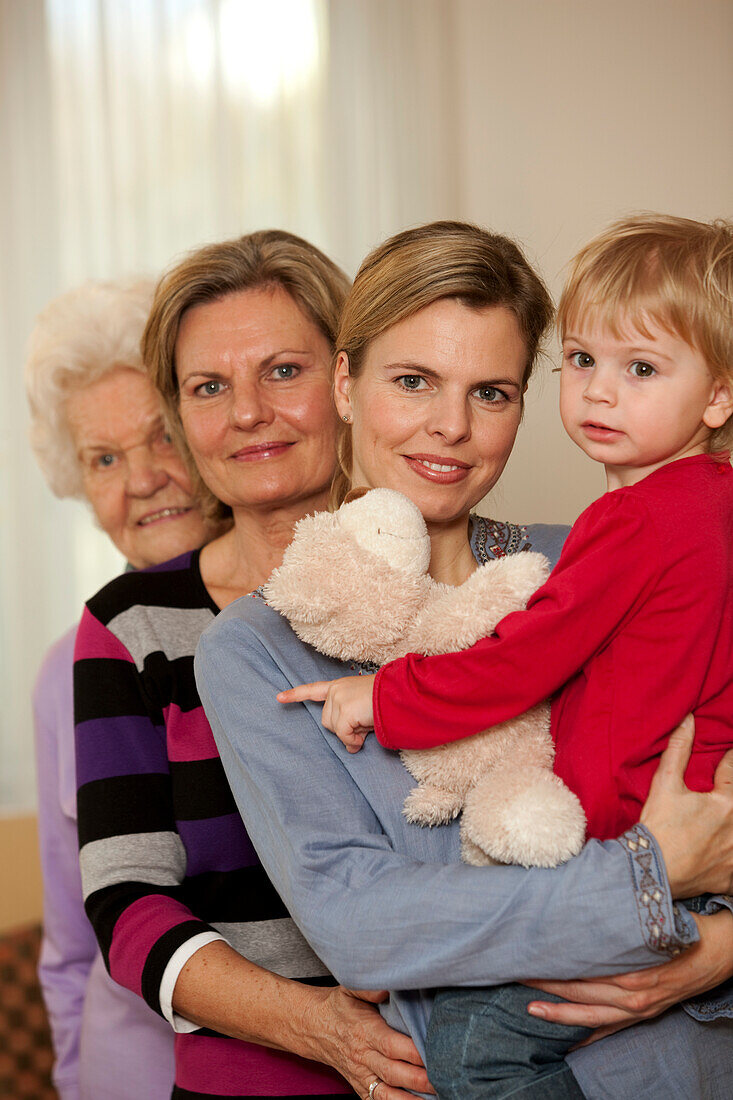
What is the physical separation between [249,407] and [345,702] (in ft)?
2.33

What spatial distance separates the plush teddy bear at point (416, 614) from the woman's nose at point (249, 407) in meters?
0.55

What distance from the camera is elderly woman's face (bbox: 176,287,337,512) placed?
1.74 m

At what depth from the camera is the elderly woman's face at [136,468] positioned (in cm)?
214

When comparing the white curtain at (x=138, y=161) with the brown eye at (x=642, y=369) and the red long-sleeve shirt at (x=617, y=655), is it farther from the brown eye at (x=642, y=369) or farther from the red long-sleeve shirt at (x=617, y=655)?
the red long-sleeve shirt at (x=617, y=655)

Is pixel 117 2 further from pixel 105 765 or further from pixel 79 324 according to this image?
pixel 105 765

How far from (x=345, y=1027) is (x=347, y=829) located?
10.6 inches

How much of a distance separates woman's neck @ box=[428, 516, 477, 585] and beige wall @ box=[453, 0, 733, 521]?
570 mm

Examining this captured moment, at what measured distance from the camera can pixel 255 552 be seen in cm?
180

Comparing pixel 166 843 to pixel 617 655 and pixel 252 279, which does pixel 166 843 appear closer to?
pixel 617 655

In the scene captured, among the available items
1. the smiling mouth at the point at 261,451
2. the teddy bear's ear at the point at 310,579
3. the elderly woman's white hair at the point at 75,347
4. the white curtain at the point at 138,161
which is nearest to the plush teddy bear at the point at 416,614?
the teddy bear's ear at the point at 310,579

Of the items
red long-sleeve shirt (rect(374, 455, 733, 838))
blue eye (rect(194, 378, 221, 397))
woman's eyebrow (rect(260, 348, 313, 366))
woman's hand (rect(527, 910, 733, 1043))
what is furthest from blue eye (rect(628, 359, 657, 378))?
blue eye (rect(194, 378, 221, 397))

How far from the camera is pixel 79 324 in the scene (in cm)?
214

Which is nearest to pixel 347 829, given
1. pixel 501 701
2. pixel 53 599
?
pixel 501 701

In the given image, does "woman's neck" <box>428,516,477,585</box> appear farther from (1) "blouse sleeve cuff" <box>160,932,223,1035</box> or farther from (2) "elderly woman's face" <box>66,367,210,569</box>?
(2) "elderly woman's face" <box>66,367,210,569</box>
